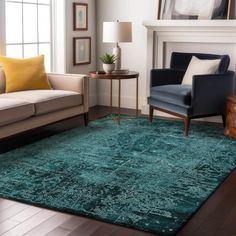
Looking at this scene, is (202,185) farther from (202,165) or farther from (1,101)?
(1,101)

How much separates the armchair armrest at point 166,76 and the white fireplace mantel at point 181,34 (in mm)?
400

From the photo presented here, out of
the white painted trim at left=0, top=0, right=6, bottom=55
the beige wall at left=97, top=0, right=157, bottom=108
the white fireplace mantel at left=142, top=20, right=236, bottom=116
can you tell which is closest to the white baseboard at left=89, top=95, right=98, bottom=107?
the beige wall at left=97, top=0, right=157, bottom=108

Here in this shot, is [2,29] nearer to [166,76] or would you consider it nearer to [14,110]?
[14,110]

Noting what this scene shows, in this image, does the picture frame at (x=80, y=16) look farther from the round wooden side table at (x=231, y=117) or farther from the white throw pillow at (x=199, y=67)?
the round wooden side table at (x=231, y=117)

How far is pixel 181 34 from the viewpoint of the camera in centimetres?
570

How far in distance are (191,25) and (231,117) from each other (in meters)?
1.36

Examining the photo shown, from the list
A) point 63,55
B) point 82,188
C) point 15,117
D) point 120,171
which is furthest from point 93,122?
point 82,188

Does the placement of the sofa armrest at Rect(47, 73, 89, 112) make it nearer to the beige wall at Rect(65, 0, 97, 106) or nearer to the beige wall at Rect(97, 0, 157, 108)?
the beige wall at Rect(65, 0, 97, 106)

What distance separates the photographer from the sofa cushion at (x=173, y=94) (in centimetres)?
484

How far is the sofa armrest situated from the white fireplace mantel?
3.43 feet

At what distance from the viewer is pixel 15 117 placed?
4176 millimetres

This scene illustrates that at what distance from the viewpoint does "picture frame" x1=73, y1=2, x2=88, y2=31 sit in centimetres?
601

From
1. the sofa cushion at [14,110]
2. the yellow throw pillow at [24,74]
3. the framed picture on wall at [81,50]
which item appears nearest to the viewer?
the sofa cushion at [14,110]

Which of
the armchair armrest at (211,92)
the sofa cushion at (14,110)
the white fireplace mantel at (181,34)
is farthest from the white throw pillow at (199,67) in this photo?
the sofa cushion at (14,110)
